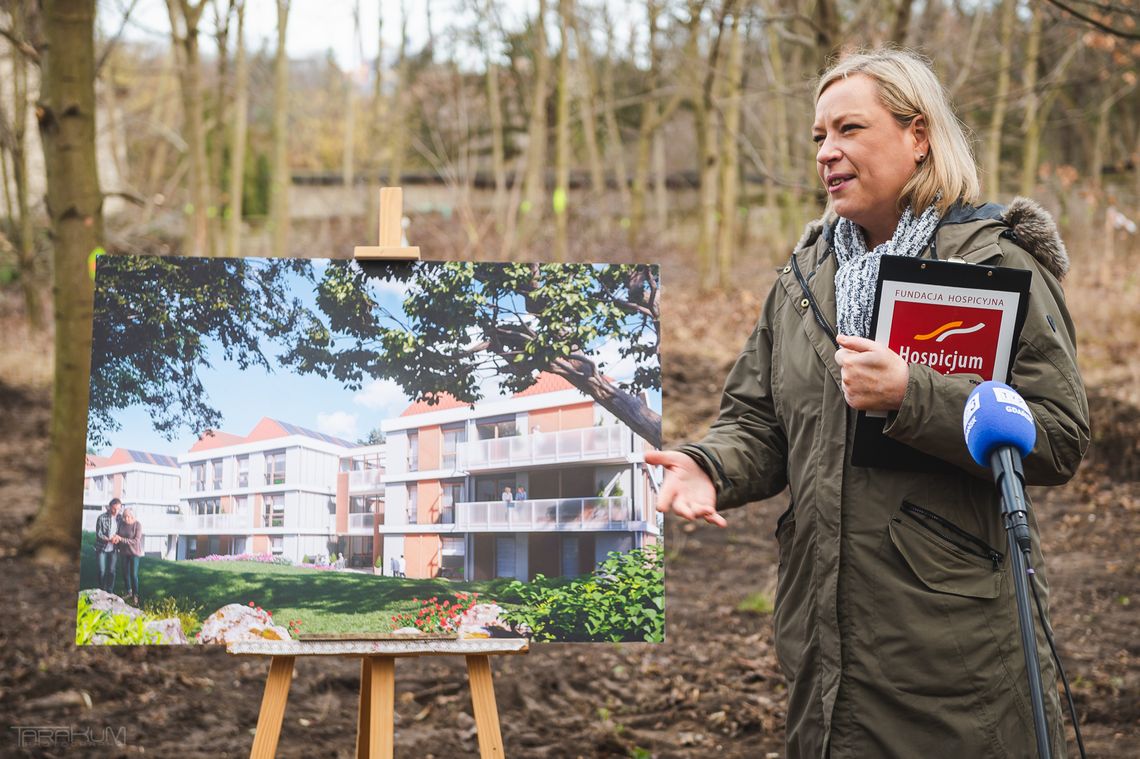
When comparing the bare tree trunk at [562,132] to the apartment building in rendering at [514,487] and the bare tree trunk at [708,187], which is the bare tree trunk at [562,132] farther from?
the apartment building in rendering at [514,487]

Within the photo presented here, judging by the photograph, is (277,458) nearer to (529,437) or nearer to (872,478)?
(529,437)

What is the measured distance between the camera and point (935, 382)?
2152 mm

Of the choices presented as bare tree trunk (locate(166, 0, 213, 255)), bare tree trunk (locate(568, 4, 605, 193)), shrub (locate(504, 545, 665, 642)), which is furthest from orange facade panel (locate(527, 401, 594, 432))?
bare tree trunk (locate(568, 4, 605, 193))

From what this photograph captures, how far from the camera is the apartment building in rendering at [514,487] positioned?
11.3 ft

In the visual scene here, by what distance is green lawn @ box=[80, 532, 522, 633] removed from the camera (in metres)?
3.35

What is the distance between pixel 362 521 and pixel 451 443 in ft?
1.21

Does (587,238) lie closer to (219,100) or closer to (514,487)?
(219,100)

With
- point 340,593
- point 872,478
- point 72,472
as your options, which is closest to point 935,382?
point 872,478

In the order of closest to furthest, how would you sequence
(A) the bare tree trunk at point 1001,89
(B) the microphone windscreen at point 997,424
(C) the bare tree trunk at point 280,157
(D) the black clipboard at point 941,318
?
(B) the microphone windscreen at point 997,424
(D) the black clipboard at point 941,318
(A) the bare tree trunk at point 1001,89
(C) the bare tree trunk at point 280,157

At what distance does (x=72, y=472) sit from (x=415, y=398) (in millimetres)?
4333

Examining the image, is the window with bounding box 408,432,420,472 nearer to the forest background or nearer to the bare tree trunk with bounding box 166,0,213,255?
the forest background

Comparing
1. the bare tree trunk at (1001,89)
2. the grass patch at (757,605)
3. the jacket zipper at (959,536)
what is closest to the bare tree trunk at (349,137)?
the bare tree trunk at (1001,89)

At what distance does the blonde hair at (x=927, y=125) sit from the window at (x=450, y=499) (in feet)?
5.46

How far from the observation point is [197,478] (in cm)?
349
